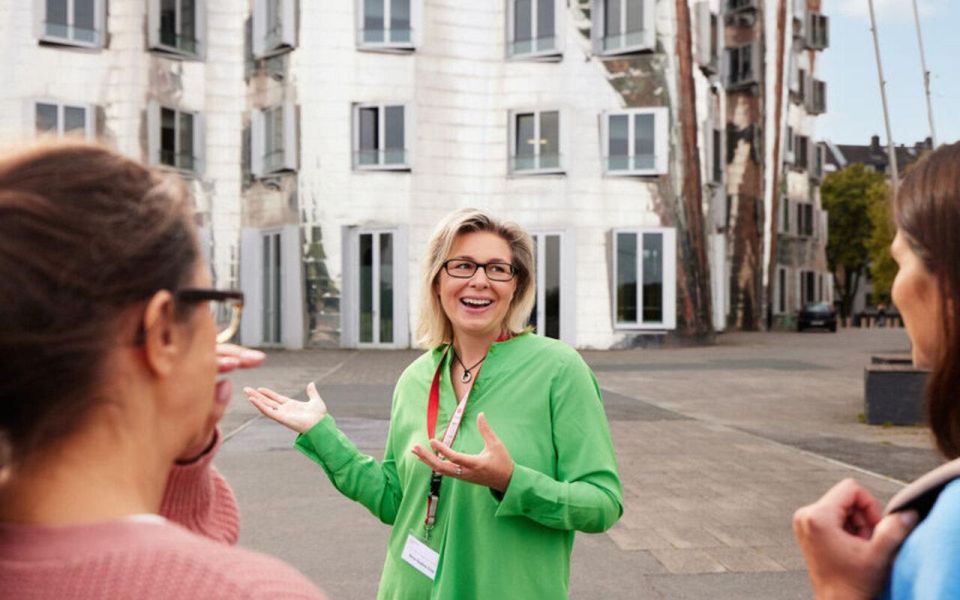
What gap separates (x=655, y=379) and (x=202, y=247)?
1835cm

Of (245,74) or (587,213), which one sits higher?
(245,74)

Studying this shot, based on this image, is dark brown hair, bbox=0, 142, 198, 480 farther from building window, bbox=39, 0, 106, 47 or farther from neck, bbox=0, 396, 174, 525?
building window, bbox=39, 0, 106, 47

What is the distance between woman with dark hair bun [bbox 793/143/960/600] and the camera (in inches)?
55.8

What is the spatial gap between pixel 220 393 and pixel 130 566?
0.31m

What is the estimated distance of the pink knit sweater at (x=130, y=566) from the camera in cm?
106

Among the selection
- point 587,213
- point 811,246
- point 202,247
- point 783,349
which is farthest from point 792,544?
point 811,246

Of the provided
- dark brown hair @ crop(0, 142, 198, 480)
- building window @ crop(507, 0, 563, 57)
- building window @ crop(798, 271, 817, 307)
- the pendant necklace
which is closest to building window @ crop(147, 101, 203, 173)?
building window @ crop(507, 0, 563, 57)

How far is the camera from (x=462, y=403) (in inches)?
121

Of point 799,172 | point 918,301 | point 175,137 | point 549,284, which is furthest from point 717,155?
point 918,301

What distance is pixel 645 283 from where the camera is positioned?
1112 inches

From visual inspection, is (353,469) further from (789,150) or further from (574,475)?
(789,150)

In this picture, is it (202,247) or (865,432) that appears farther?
(865,432)

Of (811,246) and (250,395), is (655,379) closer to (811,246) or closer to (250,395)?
(250,395)

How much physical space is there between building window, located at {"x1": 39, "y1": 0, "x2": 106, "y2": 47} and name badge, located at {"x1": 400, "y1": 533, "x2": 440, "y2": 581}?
88.7 ft
